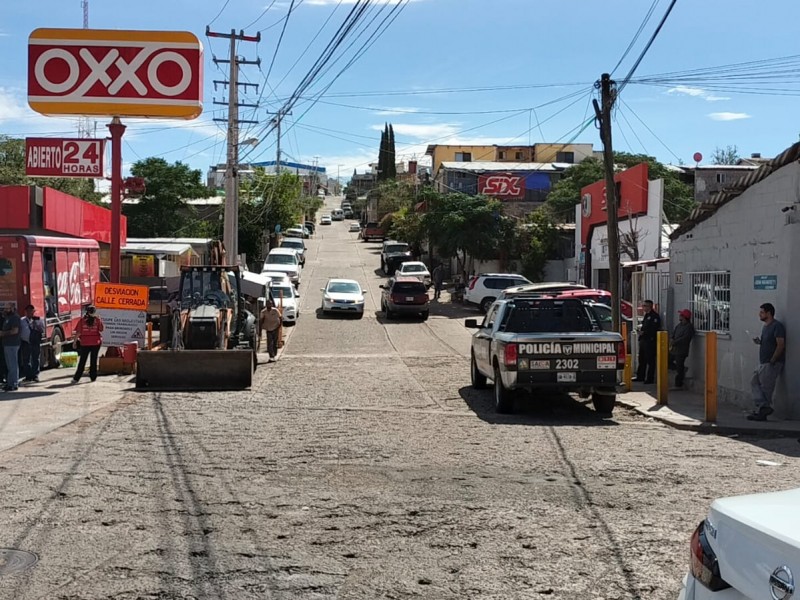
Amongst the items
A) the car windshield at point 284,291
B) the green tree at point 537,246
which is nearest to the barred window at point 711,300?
the car windshield at point 284,291

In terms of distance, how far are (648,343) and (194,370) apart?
9.06m

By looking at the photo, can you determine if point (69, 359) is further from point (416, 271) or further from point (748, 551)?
point (416, 271)

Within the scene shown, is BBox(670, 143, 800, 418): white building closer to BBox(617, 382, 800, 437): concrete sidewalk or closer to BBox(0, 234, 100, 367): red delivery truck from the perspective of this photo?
BBox(617, 382, 800, 437): concrete sidewalk

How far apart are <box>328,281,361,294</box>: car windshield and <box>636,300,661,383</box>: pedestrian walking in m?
17.4

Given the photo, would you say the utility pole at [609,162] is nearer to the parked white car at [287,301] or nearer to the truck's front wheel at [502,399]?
the truck's front wheel at [502,399]

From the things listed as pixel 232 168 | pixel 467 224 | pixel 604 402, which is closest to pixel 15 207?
pixel 232 168

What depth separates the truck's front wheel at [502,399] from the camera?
13.4 meters

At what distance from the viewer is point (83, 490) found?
7.99 meters

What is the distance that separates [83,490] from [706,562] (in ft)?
20.8

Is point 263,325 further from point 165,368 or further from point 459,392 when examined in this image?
point 459,392

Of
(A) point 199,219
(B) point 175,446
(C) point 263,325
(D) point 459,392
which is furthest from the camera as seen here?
(A) point 199,219

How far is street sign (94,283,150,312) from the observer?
62.5 feet

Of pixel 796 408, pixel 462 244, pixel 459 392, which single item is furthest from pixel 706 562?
pixel 462 244

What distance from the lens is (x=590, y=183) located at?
55094 mm
